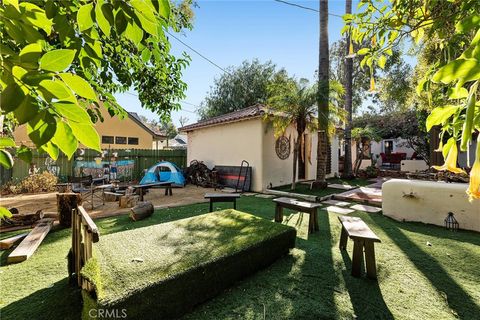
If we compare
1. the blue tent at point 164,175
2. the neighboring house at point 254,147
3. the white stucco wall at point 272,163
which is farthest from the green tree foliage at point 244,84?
the blue tent at point 164,175

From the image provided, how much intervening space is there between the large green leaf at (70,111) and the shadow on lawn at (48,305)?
9.09ft

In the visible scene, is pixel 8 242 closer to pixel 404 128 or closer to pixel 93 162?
pixel 93 162

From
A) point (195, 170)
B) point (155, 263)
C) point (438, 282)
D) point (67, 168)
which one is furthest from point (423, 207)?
point (67, 168)

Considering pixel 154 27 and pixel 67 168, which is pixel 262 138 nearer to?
pixel 154 27

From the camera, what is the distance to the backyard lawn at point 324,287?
246cm

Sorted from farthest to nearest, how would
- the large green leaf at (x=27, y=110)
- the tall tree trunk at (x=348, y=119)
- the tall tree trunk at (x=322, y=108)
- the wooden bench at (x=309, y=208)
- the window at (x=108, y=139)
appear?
the window at (x=108, y=139), the tall tree trunk at (x=348, y=119), the tall tree trunk at (x=322, y=108), the wooden bench at (x=309, y=208), the large green leaf at (x=27, y=110)

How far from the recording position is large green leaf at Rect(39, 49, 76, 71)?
60 cm

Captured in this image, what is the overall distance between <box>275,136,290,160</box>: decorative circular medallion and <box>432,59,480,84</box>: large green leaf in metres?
10.5

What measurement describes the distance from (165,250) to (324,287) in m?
2.08

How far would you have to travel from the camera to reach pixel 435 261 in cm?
363

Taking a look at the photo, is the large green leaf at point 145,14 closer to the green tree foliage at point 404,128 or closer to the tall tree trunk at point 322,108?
the tall tree trunk at point 322,108

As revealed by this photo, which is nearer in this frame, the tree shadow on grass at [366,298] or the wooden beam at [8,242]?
the tree shadow on grass at [366,298]

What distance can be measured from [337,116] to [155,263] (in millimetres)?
9566

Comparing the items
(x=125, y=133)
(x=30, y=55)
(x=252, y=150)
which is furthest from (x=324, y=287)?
(x=125, y=133)
